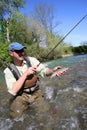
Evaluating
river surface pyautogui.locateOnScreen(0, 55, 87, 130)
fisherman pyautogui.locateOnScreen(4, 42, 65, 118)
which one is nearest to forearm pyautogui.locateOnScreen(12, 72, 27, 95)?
fisherman pyautogui.locateOnScreen(4, 42, 65, 118)

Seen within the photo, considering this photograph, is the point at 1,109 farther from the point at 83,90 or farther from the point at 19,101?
the point at 83,90

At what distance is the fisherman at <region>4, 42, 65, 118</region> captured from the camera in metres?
5.64

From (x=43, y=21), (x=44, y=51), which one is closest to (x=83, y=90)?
(x=44, y=51)

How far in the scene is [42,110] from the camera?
6.96m

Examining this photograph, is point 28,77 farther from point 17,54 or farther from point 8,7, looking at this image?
point 8,7

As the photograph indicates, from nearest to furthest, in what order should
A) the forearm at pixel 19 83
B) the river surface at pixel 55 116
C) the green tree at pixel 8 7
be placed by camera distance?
the forearm at pixel 19 83
the river surface at pixel 55 116
the green tree at pixel 8 7

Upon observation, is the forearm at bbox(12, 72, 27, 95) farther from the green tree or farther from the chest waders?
the green tree

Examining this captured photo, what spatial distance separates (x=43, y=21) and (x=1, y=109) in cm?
4233

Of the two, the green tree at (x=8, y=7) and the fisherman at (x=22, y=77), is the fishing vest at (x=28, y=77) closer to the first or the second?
the fisherman at (x=22, y=77)

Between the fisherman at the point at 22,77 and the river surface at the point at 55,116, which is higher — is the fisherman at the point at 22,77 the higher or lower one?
the higher one

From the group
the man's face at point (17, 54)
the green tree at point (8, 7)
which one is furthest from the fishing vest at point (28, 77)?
the green tree at point (8, 7)

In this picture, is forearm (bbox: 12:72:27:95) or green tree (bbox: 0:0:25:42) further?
green tree (bbox: 0:0:25:42)

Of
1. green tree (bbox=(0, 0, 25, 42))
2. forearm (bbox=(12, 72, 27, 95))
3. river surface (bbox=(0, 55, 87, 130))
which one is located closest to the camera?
forearm (bbox=(12, 72, 27, 95))

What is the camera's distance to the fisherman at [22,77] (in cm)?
564
